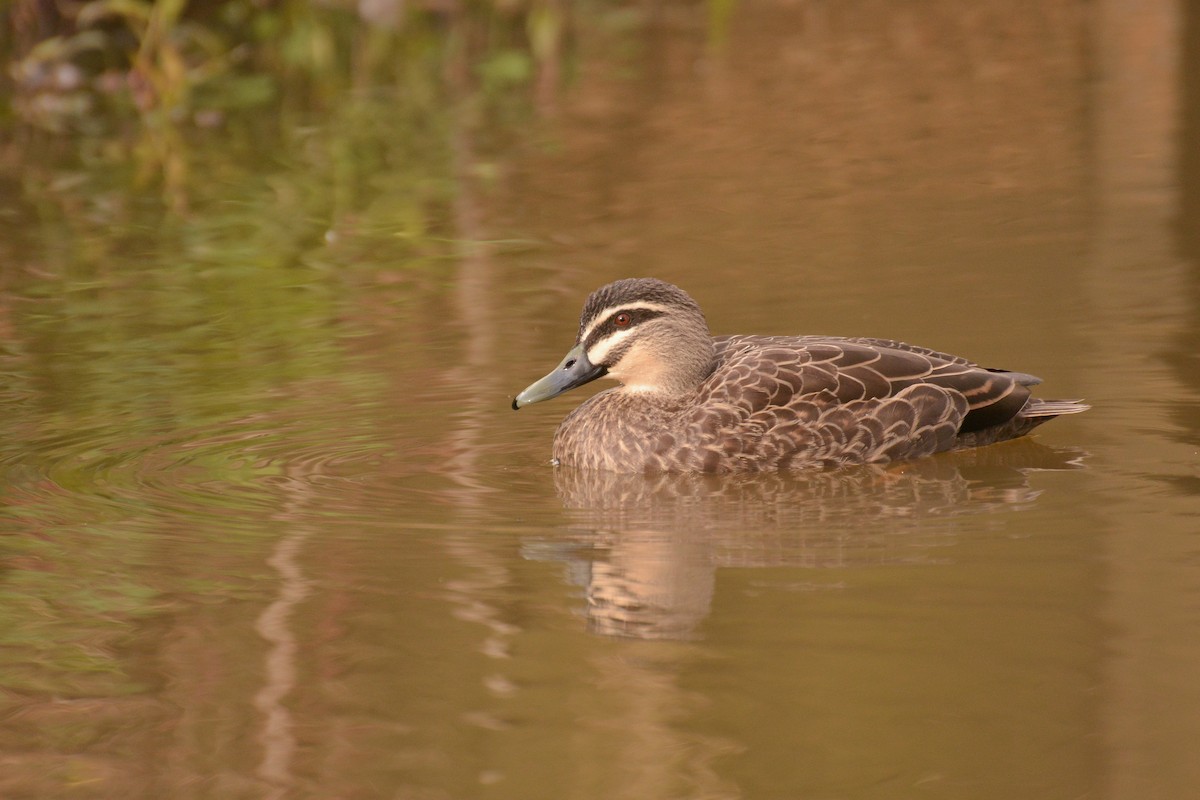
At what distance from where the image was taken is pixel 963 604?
6.93 metres

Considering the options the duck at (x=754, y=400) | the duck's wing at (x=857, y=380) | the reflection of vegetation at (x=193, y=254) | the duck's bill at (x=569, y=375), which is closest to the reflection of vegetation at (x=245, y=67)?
the reflection of vegetation at (x=193, y=254)

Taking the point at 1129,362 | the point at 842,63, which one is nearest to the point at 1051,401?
the point at 1129,362

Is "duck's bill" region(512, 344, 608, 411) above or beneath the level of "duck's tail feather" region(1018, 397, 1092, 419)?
above

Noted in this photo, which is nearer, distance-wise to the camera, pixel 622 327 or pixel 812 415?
pixel 812 415

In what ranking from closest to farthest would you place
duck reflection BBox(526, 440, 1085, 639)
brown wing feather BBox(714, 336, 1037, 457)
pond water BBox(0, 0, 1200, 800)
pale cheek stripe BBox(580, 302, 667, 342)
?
pond water BBox(0, 0, 1200, 800), duck reflection BBox(526, 440, 1085, 639), brown wing feather BBox(714, 336, 1037, 457), pale cheek stripe BBox(580, 302, 667, 342)

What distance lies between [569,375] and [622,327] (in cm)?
35

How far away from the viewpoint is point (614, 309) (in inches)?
374

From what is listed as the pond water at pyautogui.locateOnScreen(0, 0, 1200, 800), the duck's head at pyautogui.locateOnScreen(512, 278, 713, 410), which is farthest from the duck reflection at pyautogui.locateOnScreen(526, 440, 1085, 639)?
the duck's head at pyautogui.locateOnScreen(512, 278, 713, 410)

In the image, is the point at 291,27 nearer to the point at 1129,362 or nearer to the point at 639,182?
the point at 639,182

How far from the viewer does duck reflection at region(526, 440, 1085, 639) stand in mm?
7293

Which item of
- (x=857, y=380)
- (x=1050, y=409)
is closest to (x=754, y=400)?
(x=857, y=380)

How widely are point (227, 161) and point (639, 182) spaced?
449 cm

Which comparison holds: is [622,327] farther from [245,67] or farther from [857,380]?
[245,67]

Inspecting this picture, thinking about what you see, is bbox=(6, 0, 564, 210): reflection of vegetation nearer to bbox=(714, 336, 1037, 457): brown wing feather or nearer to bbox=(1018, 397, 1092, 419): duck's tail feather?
bbox=(714, 336, 1037, 457): brown wing feather
